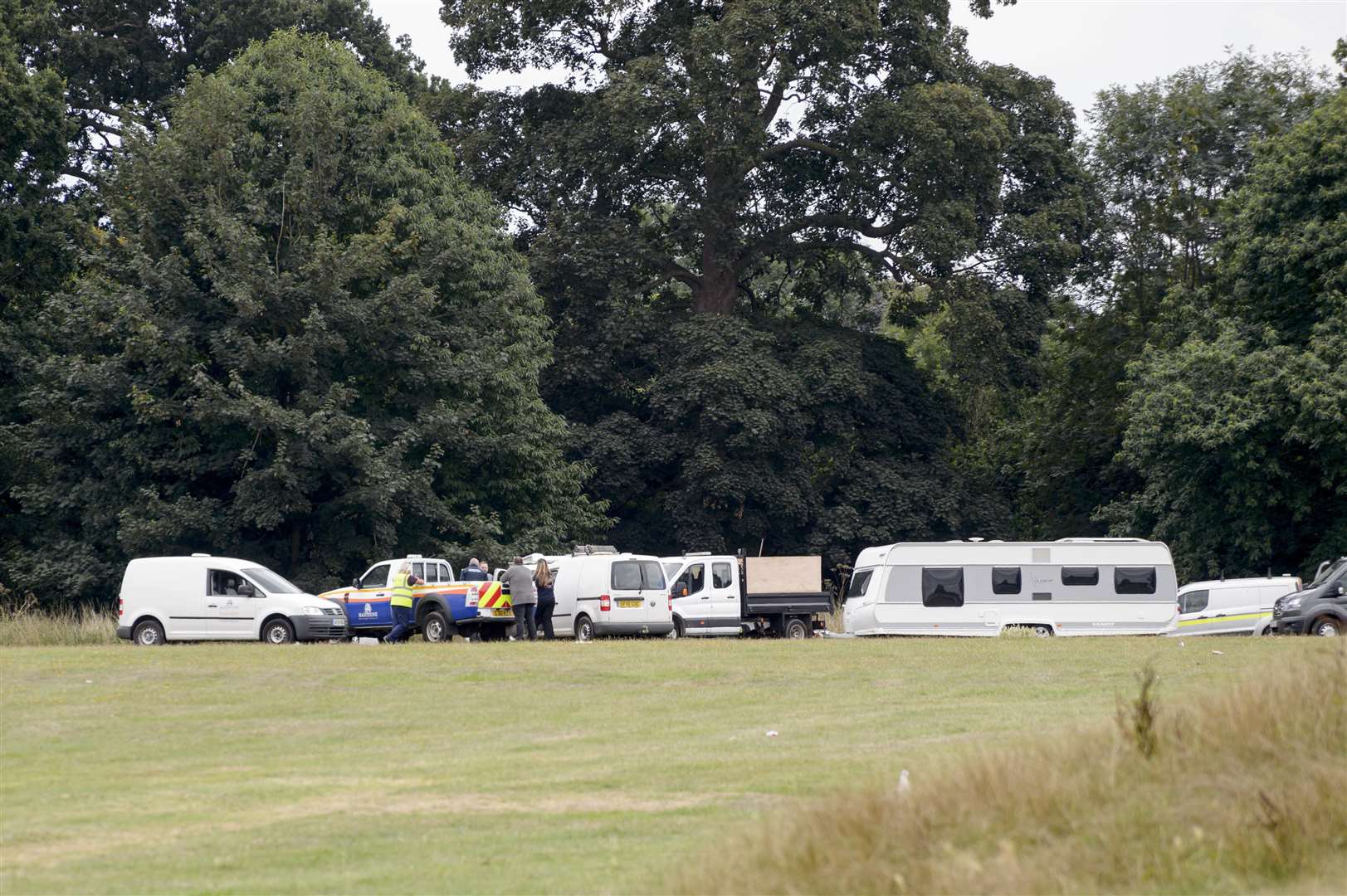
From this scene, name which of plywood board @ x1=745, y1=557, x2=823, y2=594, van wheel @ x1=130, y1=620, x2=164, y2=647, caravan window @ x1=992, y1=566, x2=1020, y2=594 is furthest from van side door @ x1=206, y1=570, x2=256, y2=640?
caravan window @ x1=992, y1=566, x2=1020, y2=594

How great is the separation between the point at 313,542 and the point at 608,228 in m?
13.4

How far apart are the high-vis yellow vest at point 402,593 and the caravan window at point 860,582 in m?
10.7

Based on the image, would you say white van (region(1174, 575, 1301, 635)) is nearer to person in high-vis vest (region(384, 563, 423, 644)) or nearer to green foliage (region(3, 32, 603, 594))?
green foliage (region(3, 32, 603, 594))

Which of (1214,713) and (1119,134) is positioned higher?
(1119,134)

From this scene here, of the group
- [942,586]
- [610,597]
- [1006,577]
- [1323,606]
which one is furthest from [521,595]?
[1323,606]

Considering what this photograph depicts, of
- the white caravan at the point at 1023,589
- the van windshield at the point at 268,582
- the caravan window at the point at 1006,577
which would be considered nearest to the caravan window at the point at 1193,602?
the white caravan at the point at 1023,589

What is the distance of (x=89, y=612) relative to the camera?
123 ft

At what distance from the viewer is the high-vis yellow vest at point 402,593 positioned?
33.5 m

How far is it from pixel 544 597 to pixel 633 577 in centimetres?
192

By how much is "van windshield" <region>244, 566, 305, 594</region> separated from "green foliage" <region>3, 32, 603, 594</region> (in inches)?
271

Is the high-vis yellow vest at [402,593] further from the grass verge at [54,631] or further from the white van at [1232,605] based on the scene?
the white van at [1232,605]

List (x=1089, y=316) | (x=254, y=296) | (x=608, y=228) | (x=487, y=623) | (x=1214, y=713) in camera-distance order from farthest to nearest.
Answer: (x=1089, y=316), (x=608, y=228), (x=254, y=296), (x=487, y=623), (x=1214, y=713)

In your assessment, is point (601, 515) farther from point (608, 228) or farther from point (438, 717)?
point (438, 717)

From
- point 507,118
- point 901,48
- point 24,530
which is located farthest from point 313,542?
point 901,48
